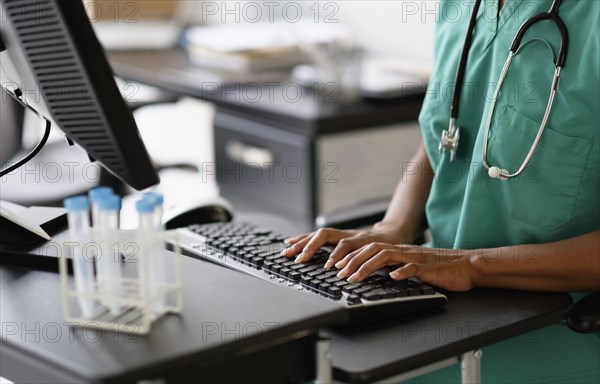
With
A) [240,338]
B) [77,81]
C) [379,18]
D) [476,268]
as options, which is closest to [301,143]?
[379,18]

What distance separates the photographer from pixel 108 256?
94cm

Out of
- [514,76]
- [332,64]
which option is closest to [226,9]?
[332,64]

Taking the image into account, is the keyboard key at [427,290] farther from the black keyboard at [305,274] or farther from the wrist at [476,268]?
the wrist at [476,268]

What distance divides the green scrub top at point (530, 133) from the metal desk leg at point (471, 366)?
0.33m

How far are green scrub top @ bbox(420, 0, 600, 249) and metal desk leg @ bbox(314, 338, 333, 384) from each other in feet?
1.65

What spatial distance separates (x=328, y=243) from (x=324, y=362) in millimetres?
376

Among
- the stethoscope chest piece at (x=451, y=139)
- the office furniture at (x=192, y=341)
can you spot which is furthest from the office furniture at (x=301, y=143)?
the office furniture at (x=192, y=341)

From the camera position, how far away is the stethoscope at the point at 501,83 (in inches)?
50.0

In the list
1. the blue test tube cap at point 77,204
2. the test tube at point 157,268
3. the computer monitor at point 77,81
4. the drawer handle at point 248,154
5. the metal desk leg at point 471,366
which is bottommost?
the drawer handle at point 248,154

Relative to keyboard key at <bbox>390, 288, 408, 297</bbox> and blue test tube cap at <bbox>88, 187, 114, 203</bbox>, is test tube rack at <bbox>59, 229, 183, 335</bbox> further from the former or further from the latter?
keyboard key at <bbox>390, 288, 408, 297</bbox>

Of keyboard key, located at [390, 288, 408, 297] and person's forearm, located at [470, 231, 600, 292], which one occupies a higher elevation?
keyboard key, located at [390, 288, 408, 297]

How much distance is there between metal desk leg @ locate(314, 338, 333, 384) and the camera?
948 millimetres

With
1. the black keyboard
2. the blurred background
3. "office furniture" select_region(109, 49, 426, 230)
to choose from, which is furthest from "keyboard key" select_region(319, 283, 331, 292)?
"office furniture" select_region(109, 49, 426, 230)

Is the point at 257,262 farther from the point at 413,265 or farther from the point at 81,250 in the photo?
the point at 81,250
